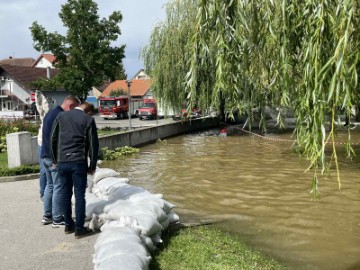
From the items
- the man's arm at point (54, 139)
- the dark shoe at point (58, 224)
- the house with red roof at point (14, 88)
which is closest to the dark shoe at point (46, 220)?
the dark shoe at point (58, 224)

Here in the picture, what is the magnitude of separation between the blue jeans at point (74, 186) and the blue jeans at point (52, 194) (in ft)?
0.96

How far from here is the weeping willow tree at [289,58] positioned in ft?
12.9

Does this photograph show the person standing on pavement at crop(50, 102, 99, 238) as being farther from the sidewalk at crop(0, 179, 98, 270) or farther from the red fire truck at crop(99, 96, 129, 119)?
the red fire truck at crop(99, 96, 129, 119)

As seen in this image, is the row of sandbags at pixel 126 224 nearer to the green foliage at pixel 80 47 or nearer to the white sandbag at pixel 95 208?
the white sandbag at pixel 95 208

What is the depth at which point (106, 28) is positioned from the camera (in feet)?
94.3

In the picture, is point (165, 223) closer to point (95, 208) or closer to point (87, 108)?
point (95, 208)

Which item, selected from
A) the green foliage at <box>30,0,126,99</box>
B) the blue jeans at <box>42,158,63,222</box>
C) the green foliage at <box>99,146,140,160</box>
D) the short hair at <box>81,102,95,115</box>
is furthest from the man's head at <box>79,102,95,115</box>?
the green foliage at <box>30,0,126,99</box>

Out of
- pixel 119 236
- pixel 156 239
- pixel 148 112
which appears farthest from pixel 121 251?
pixel 148 112

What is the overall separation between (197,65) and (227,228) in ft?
11.6

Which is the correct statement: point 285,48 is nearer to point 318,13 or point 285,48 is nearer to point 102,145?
point 318,13

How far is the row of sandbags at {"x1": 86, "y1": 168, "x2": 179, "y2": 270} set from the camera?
4207 mm

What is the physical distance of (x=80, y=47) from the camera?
90.5 feet

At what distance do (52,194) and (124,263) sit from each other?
2.79 metres

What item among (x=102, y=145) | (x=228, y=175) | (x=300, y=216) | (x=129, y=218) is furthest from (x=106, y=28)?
(x=129, y=218)
